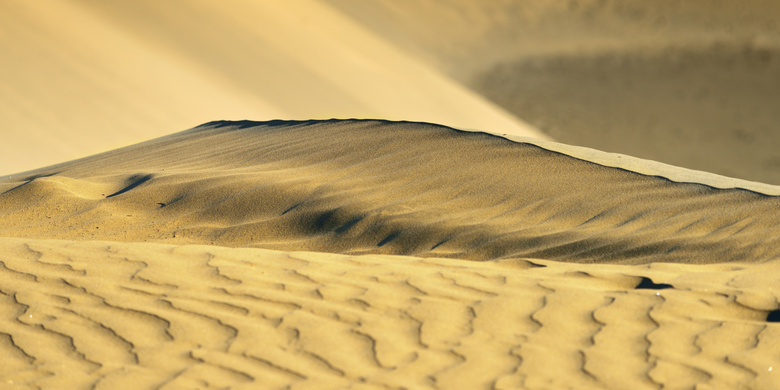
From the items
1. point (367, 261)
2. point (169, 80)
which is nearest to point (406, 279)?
point (367, 261)

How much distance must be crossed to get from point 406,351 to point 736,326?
1.29 m

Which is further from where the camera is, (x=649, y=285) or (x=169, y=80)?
(x=169, y=80)

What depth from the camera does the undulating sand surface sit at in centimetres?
270

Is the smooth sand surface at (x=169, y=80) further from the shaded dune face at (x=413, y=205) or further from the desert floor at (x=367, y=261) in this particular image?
the shaded dune face at (x=413, y=205)

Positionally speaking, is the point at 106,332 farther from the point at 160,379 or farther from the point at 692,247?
the point at 692,247

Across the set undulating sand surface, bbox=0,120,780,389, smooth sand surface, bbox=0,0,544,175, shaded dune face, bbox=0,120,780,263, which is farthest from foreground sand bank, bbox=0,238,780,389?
smooth sand surface, bbox=0,0,544,175

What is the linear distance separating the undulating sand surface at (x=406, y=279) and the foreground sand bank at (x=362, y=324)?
10 mm

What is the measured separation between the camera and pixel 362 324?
3.04m

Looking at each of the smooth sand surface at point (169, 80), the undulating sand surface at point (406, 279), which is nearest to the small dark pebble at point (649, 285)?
the undulating sand surface at point (406, 279)

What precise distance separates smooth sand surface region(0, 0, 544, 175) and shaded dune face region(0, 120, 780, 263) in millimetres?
7022

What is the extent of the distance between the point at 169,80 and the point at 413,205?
11.5 m

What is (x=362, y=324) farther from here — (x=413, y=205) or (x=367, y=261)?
(x=413, y=205)

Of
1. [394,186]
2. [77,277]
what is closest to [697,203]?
[394,186]

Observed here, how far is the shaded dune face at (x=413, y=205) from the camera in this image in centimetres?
520
